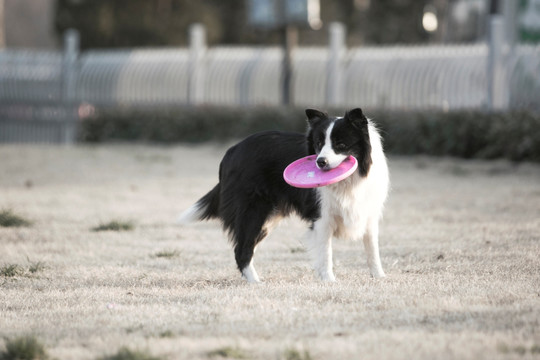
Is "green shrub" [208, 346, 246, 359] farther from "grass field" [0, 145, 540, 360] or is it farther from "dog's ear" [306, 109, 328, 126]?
"dog's ear" [306, 109, 328, 126]

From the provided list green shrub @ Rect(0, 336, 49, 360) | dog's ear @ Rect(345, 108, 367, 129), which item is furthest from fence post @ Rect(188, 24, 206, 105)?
green shrub @ Rect(0, 336, 49, 360)

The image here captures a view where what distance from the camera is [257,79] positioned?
18.0 m

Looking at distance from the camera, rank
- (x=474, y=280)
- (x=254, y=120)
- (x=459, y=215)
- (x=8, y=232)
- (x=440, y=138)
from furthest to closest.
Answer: (x=254, y=120)
(x=440, y=138)
(x=459, y=215)
(x=8, y=232)
(x=474, y=280)

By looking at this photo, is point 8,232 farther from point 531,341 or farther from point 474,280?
point 531,341

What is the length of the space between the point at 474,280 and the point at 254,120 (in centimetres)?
1175

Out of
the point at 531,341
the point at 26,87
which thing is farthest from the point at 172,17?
the point at 531,341

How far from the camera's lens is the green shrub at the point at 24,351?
3.75m

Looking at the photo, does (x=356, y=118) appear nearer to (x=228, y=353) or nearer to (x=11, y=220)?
(x=228, y=353)

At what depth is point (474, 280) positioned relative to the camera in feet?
17.4

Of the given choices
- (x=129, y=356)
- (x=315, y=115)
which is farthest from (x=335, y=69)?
(x=129, y=356)

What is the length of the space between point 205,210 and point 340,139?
1.31 meters

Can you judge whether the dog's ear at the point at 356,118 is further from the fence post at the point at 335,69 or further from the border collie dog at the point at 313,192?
the fence post at the point at 335,69

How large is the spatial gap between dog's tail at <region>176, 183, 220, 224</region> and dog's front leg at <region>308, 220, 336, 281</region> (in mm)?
854

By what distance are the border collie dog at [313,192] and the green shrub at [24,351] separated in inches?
80.5
